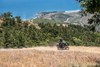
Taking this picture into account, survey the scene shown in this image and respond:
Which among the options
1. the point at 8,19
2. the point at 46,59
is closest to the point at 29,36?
the point at 8,19

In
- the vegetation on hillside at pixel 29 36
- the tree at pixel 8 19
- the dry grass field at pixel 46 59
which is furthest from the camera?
the tree at pixel 8 19

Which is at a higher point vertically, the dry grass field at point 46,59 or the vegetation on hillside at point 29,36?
the dry grass field at point 46,59

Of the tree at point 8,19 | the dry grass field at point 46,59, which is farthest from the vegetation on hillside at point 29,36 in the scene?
the dry grass field at point 46,59

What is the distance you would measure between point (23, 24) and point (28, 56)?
13202 centimetres

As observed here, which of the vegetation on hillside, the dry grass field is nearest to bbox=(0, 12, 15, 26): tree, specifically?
the vegetation on hillside

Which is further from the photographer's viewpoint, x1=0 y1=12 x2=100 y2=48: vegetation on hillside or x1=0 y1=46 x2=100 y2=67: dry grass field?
x1=0 y1=12 x2=100 y2=48: vegetation on hillside

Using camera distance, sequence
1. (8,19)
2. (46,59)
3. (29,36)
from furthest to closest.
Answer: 1. (8,19)
2. (29,36)
3. (46,59)

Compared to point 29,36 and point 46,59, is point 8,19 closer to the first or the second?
point 29,36

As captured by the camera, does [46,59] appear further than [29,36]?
No

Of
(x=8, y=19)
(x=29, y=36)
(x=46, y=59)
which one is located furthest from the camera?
(x=8, y=19)

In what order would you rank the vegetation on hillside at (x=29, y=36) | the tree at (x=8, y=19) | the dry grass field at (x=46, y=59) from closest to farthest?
the dry grass field at (x=46, y=59), the vegetation on hillside at (x=29, y=36), the tree at (x=8, y=19)

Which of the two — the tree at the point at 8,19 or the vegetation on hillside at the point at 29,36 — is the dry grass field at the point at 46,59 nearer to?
the vegetation on hillside at the point at 29,36

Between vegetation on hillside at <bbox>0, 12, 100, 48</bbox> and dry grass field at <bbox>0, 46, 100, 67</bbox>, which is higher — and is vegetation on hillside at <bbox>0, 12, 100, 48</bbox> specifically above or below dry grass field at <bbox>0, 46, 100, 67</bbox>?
below

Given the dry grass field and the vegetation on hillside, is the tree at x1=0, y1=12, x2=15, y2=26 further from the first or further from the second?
the dry grass field
